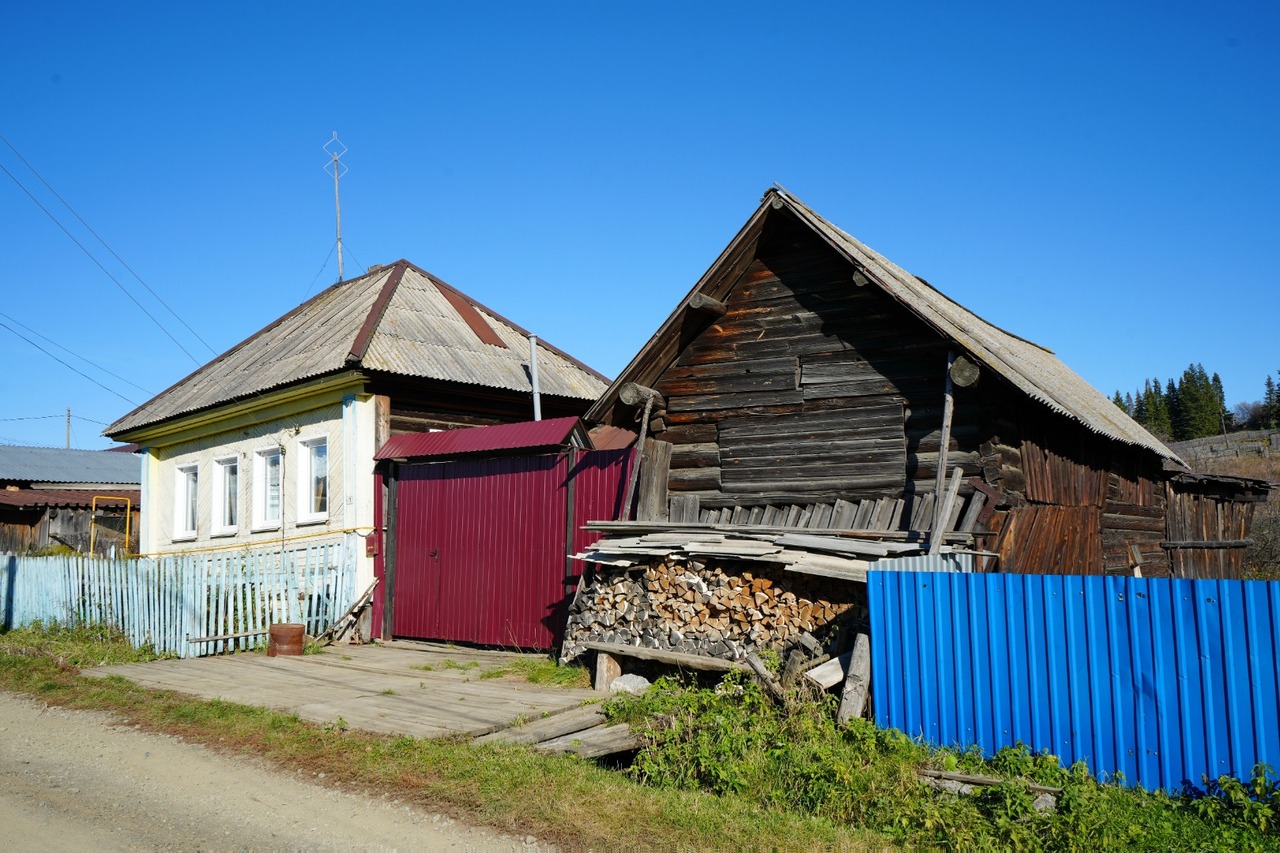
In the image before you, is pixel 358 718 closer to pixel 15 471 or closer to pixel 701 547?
pixel 701 547

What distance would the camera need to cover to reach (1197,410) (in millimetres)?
66438

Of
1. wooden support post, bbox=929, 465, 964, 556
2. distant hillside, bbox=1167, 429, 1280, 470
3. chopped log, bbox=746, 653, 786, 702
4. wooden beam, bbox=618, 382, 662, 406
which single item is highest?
distant hillside, bbox=1167, 429, 1280, 470

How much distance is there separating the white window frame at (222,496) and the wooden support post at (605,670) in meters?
11.1

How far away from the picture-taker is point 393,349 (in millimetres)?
15594

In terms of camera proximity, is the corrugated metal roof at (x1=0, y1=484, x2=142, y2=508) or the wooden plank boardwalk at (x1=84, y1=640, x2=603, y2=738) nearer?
the wooden plank boardwalk at (x1=84, y1=640, x2=603, y2=738)

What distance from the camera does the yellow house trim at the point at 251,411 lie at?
15.2 meters

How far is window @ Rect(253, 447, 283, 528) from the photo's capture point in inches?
671

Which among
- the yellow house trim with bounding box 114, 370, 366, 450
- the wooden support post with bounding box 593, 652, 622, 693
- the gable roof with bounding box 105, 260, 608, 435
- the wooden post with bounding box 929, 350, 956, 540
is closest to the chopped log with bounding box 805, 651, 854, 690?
the wooden post with bounding box 929, 350, 956, 540

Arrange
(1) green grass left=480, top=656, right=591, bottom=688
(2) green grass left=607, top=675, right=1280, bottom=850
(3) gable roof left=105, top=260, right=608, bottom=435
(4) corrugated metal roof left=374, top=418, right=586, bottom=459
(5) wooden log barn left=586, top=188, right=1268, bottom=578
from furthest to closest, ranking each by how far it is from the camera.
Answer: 1. (3) gable roof left=105, top=260, right=608, bottom=435
2. (4) corrugated metal roof left=374, top=418, right=586, bottom=459
3. (1) green grass left=480, top=656, right=591, bottom=688
4. (5) wooden log barn left=586, top=188, right=1268, bottom=578
5. (2) green grass left=607, top=675, right=1280, bottom=850

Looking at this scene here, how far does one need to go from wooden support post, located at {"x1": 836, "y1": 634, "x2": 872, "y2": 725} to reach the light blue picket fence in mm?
8827

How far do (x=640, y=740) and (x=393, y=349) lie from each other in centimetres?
957

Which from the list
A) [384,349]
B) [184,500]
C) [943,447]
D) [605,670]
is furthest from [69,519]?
[943,447]

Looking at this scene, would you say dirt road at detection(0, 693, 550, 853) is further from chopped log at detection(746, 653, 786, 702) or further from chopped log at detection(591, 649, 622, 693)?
chopped log at detection(591, 649, 622, 693)

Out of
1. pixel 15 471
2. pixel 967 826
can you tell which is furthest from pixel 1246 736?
pixel 15 471
